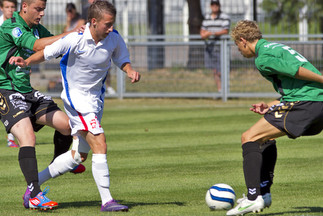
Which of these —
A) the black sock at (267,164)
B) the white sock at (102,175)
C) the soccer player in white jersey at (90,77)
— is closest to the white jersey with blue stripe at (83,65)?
the soccer player in white jersey at (90,77)

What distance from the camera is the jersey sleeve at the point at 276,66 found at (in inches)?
251

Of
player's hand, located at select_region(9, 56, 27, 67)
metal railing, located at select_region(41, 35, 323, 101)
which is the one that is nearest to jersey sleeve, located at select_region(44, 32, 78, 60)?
player's hand, located at select_region(9, 56, 27, 67)

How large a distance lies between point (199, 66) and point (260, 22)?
9.85ft

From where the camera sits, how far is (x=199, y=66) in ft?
59.2

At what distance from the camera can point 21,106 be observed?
7398 millimetres

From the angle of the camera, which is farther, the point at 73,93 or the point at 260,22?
the point at 260,22

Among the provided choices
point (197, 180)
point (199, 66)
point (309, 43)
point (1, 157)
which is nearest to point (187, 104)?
point (199, 66)

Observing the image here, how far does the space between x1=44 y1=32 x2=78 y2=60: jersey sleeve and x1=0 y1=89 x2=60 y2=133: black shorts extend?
0.77m

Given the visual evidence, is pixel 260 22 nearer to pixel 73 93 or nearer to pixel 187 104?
pixel 187 104

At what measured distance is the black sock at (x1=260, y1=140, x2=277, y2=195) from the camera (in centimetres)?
684

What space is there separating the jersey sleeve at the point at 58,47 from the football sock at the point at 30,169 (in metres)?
1.00

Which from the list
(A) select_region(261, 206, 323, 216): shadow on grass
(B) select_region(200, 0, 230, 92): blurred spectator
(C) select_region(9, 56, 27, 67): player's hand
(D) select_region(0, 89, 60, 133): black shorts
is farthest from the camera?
(B) select_region(200, 0, 230, 92): blurred spectator

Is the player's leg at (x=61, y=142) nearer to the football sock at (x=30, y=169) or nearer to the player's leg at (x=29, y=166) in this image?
the player's leg at (x=29, y=166)

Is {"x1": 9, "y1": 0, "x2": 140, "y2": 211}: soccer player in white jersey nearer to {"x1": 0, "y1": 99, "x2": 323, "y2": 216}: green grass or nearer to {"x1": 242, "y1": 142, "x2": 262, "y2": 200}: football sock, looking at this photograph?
{"x1": 0, "y1": 99, "x2": 323, "y2": 216}: green grass
